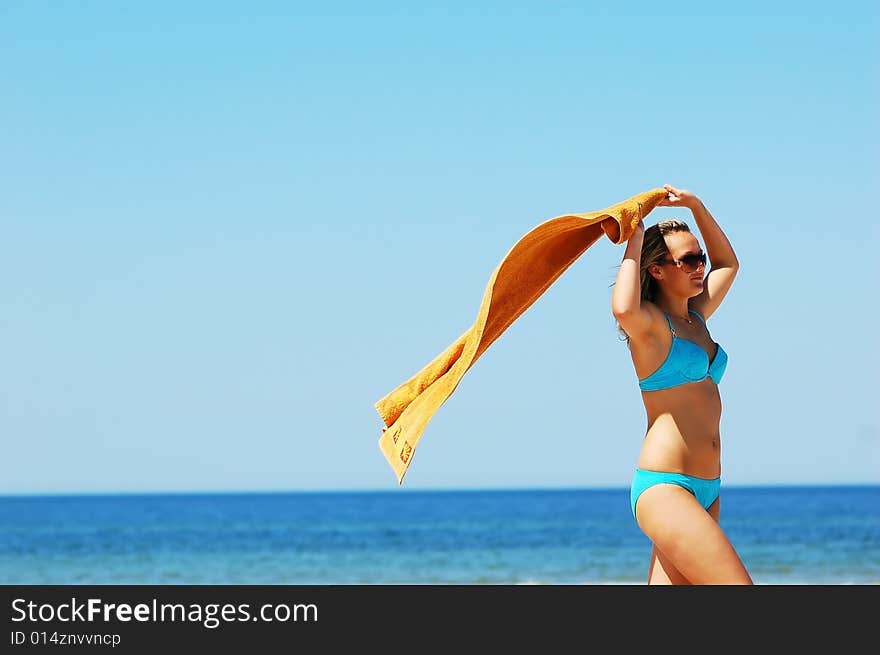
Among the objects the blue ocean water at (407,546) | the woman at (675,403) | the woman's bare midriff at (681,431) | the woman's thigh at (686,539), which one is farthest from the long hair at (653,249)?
the blue ocean water at (407,546)

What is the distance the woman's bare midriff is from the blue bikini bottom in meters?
0.02

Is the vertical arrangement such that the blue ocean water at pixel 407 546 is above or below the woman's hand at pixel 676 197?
above

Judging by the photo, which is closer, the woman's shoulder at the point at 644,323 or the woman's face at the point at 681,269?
the woman's shoulder at the point at 644,323

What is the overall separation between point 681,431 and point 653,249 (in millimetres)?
806

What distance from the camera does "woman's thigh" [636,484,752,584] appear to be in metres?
4.95

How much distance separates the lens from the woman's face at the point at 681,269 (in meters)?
5.35

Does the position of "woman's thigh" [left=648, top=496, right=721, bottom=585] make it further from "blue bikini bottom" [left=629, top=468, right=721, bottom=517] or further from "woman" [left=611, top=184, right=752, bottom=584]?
"blue bikini bottom" [left=629, top=468, right=721, bottom=517]

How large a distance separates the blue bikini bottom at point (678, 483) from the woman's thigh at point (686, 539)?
32mm

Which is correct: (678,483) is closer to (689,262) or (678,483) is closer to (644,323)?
(644,323)

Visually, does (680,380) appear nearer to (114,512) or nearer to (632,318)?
(632,318)

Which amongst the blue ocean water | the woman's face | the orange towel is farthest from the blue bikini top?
the blue ocean water

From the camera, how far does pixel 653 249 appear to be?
539cm

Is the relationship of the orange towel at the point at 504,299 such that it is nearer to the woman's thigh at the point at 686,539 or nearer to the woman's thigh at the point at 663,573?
the woman's thigh at the point at 686,539

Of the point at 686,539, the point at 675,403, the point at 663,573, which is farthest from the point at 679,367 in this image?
the point at 663,573
